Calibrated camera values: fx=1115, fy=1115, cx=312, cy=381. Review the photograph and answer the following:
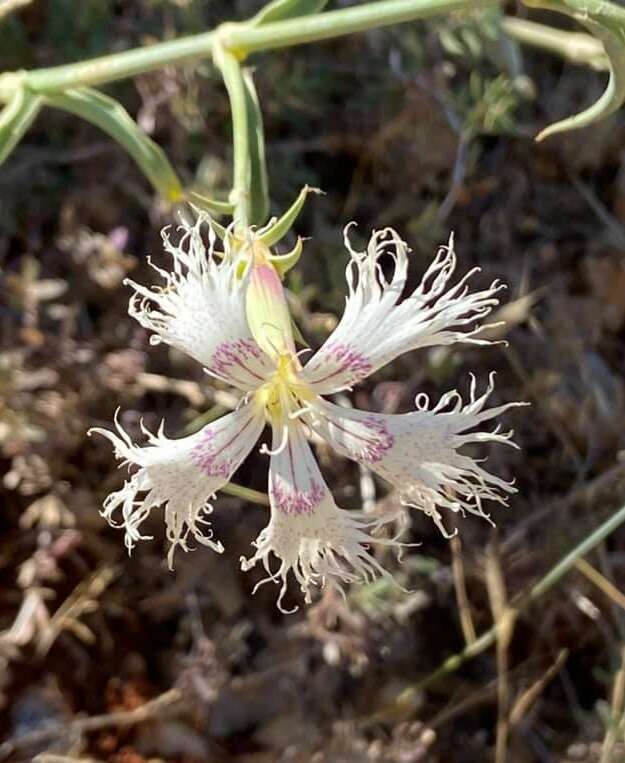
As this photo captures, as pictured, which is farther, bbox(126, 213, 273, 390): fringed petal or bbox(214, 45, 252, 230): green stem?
bbox(214, 45, 252, 230): green stem

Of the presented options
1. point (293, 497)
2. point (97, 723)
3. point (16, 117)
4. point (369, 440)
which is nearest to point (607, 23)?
point (369, 440)

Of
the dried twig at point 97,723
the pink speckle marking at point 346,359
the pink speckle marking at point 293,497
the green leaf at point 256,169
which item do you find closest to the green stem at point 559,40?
the green leaf at point 256,169

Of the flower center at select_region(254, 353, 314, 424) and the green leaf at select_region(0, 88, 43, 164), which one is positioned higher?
the green leaf at select_region(0, 88, 43, 164)

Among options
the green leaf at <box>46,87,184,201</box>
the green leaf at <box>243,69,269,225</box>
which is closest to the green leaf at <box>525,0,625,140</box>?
the green leaf at <box>243,69,269,225</box>

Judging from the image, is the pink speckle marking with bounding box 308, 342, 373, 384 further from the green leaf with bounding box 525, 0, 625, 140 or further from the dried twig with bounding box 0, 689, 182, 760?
the dried twig with bounding box 0, 689, 182, 760

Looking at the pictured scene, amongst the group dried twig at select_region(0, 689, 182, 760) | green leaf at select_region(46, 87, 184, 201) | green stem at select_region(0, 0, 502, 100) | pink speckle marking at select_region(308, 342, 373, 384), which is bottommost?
dried twig at select_region(0, 689, 182, 760)

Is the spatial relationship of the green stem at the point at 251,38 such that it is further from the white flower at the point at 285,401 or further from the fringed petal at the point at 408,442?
the fringed petal at the point at 408,442

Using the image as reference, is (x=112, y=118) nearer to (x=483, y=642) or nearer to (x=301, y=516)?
(x=301, y=516)

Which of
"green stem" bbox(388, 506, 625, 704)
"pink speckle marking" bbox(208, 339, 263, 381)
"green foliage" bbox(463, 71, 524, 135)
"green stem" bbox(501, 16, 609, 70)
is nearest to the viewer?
"pink speckle marking" bbox(208, 339, 263, 381)

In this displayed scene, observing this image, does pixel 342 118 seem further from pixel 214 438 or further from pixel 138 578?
pixel 214 438
